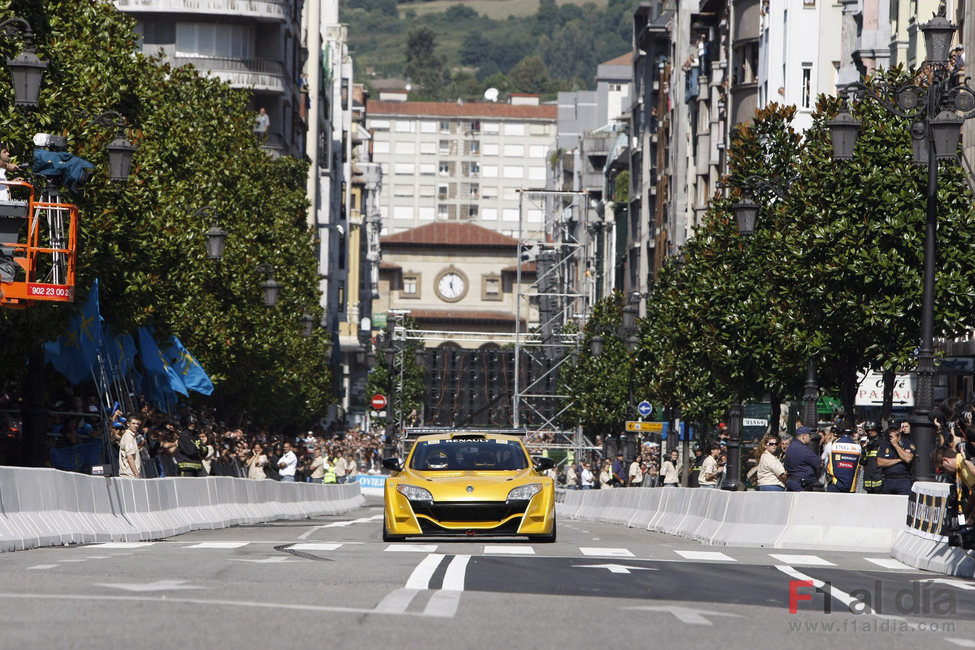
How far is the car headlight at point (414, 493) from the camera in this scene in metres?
21.8

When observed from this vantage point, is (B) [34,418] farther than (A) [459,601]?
Yes

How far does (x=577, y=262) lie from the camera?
144 m

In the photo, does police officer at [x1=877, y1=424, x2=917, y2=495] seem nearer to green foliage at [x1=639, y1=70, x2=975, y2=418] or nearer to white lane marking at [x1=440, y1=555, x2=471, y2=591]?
green foliage at [x1=639, y1=70, x2=975, y2=418]

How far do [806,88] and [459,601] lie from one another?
181 feet

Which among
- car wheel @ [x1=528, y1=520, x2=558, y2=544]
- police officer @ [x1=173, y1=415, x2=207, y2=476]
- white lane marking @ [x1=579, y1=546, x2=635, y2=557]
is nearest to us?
white lane marking @ [x1=579, y1=546, x2=635, y2=557]

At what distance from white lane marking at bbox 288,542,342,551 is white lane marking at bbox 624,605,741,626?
7968 millimetres

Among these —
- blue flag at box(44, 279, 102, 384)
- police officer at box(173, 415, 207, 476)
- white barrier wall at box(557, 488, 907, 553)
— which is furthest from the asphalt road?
police officer at box(173, 415, 207, 476)

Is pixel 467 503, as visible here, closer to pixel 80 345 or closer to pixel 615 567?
pixel 615 567

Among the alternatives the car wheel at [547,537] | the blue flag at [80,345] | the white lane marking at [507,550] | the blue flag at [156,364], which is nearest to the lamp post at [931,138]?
the car wheel at [547,537]

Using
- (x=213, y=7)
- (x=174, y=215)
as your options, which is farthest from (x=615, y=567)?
(x=213, y=7)

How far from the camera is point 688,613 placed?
11.7 m

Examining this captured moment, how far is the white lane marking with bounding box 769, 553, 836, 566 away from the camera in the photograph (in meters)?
18.7

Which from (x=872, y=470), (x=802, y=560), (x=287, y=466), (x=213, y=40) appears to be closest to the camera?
(x=802, y=560)

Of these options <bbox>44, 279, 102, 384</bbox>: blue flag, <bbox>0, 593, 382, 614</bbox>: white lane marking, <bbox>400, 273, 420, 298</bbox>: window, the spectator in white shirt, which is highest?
<bbox>400, 273, 420, 298</bbox>: window
